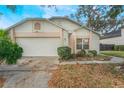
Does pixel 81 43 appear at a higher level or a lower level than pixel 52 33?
lower

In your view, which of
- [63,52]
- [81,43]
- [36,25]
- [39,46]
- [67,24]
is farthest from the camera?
[67,24]

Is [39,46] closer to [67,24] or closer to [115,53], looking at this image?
[67,24]

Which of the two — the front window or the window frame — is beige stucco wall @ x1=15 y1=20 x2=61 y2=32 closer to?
the window frame

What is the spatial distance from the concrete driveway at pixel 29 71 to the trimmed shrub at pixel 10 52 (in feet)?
0.80

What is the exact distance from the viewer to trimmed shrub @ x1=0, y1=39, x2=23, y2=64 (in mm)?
8433

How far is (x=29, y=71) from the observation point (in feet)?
28.3

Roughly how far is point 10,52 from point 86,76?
8.33ft

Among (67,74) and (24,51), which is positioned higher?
(24,51)

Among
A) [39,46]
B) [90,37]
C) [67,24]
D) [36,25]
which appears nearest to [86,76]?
[90,37]

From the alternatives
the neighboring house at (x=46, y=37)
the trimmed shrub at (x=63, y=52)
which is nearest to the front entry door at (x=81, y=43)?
the neighboring house at (x=46, y=37)

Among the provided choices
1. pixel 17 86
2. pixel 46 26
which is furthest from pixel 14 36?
pixel 17 86

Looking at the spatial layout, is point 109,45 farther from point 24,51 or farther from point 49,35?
point 24,51

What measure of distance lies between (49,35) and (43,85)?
2.24 m

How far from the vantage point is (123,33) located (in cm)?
926
